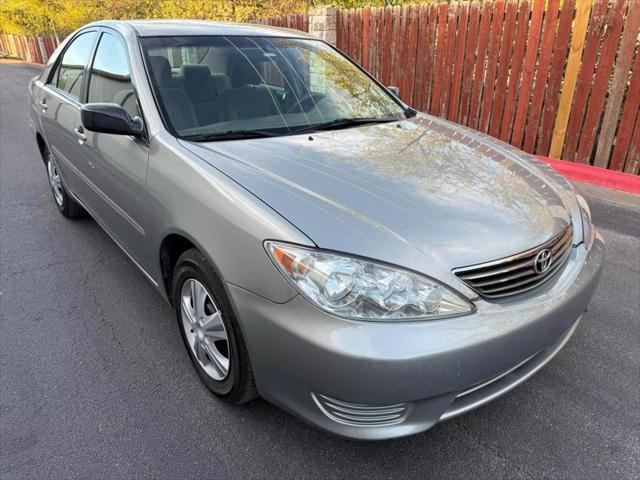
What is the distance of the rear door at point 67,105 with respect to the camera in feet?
11.3

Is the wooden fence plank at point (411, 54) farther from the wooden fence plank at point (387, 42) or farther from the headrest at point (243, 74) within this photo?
the headrest at point (243, 74)

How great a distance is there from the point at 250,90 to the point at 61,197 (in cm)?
266

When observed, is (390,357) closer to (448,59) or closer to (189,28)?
(189,28)

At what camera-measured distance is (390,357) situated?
1494mm

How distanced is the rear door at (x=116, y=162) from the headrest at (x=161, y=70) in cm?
15

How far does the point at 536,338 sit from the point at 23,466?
214cm

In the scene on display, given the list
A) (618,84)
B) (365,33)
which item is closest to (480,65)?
(618,84)

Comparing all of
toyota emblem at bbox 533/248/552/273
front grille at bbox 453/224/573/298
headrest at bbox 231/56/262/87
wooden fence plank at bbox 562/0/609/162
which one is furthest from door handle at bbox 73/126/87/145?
wooden fence plank at bbox 562/0/609/162

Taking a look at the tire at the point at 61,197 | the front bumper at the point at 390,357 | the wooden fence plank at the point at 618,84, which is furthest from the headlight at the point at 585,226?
the tire at the point at 61,197

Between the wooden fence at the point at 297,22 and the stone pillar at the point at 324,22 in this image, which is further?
the wooden fence at the point at 297,22

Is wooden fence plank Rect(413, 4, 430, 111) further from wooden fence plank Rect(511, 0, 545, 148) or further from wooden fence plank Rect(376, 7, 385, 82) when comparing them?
wooden fence plank Rect(511, 0, 545, 148)

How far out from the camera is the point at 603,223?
4.25 metres

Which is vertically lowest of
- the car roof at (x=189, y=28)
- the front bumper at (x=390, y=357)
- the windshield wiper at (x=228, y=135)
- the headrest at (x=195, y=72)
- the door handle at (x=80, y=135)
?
the front bumper at (x=390, y=357)

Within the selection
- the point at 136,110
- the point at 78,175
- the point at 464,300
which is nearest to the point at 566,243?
the point at 464,300
